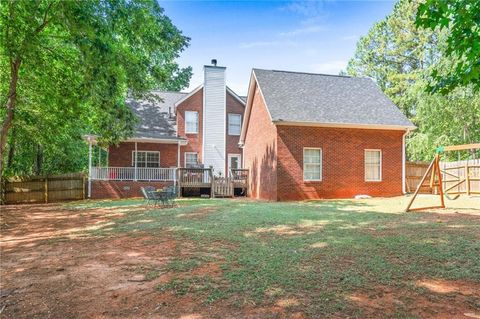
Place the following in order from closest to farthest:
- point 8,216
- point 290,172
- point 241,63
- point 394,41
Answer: point 8,216
point 290,172
point 241,63
point 394,41

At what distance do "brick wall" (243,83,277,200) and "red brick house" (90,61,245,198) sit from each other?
9.14 feet

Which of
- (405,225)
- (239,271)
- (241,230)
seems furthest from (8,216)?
(405,225)

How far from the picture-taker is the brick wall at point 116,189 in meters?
18.6

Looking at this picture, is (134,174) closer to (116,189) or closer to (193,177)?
(116,189)

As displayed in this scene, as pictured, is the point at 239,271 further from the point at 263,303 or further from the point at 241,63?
the point at 241,63

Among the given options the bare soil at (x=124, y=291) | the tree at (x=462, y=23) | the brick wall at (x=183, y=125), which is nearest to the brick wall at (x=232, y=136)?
the brick wall at (x=183, y=125)

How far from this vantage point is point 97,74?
7051 millimetres

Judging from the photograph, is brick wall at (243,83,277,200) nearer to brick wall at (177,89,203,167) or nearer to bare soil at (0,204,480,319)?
brick wall at (177,89,203,167)

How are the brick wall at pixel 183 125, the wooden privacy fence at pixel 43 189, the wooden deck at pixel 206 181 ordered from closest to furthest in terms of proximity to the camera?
the wooden privacy fence at pixel 43 189 < the wooden deck at pixel 206 181 < the brick wall at pixel 183 125

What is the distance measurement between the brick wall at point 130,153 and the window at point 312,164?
31.6 feet

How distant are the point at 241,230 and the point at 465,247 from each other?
14.0 feet

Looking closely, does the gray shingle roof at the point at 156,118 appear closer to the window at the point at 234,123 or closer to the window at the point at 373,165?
the window at the point at 234,123

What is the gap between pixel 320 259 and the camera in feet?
16.2

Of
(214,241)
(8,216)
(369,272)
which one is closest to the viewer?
(369,272)
